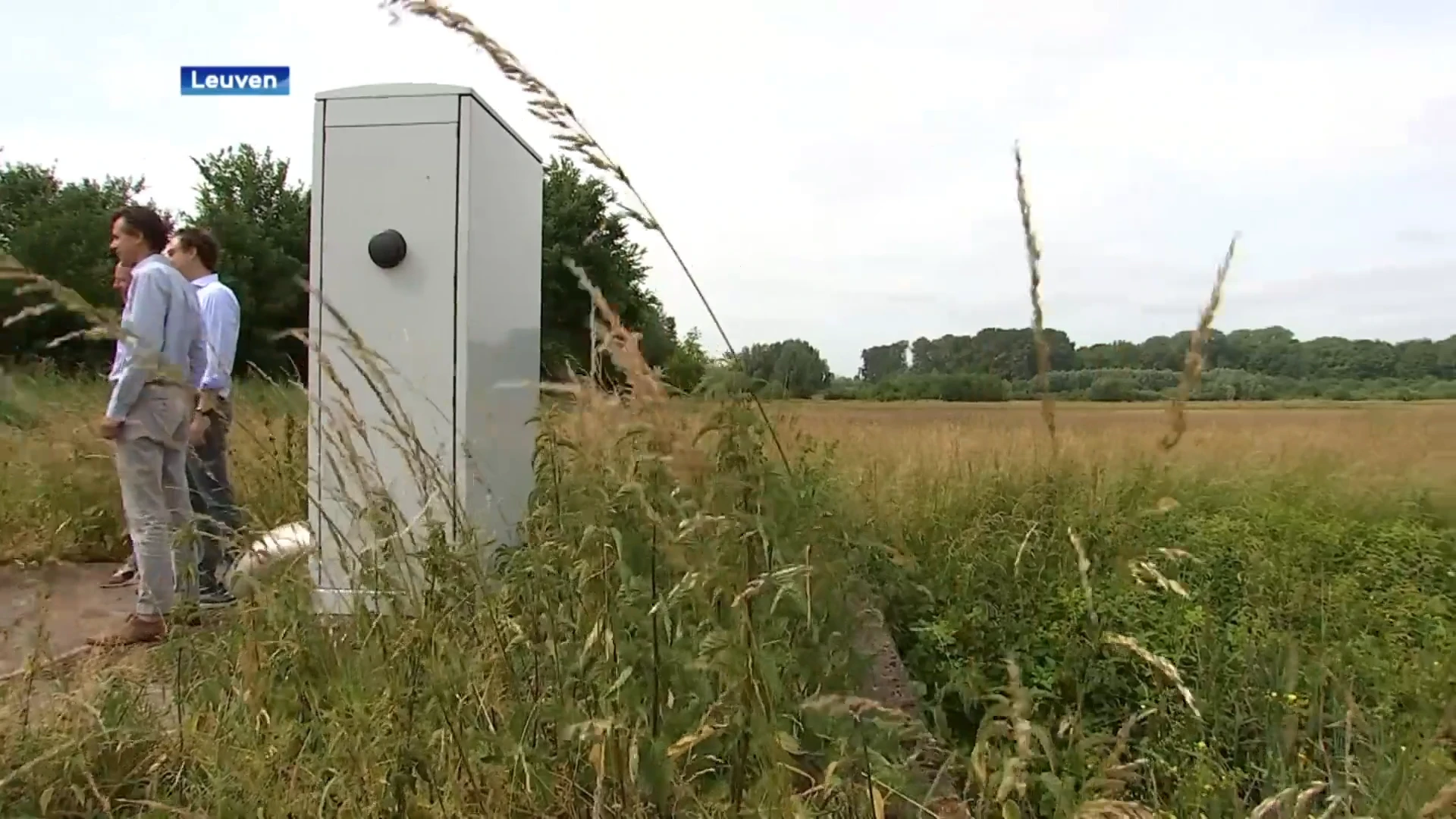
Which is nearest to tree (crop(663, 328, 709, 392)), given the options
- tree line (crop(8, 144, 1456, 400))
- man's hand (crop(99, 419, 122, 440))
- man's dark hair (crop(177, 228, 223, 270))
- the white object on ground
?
tree line (crop(8, 144, 1456, 400))

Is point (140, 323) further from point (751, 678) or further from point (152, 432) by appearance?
point (751, 678)

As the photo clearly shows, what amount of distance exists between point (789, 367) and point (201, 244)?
3.76 metres

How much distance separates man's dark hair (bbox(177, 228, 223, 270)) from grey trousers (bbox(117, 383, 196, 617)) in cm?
132

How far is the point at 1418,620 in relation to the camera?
3.29 m

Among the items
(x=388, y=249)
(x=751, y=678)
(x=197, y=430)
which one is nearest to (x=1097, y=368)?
(x=751, y=678)

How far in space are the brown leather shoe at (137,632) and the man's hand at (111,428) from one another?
664mm

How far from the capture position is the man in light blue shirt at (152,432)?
3.35 m

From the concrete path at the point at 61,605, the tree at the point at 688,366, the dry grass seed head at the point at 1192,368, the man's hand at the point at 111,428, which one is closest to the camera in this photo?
the dry grass seed head at the point at 1192,368

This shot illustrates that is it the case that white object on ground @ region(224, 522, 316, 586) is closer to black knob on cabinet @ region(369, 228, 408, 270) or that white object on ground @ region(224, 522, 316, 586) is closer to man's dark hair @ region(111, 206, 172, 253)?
black knob on cabinet @ region(369, 228, 408, 270)

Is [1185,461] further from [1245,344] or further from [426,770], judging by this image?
[426,770]

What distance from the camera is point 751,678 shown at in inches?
61.0

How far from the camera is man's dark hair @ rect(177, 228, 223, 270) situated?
4.53 meters

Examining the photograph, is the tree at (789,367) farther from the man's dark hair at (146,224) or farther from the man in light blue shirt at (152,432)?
the man's dark hair at (146,224)

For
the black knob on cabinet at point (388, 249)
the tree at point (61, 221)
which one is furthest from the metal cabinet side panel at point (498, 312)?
the tree at point (61, 221)
